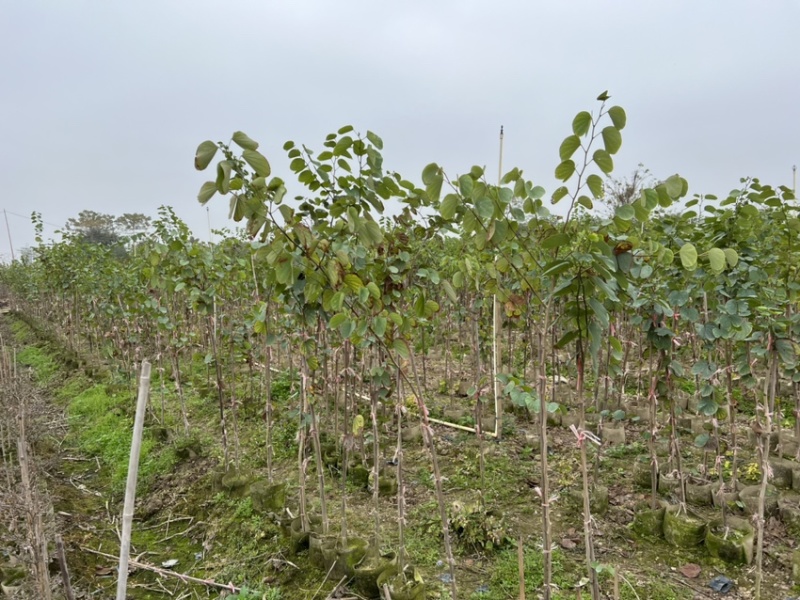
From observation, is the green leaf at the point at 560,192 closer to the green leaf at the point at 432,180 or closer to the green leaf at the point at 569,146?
the green leaf at the point at 569,146

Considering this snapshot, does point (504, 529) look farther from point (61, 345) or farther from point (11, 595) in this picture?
point (61, 345)

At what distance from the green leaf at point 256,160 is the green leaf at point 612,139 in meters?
1.03

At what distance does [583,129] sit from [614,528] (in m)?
2.89

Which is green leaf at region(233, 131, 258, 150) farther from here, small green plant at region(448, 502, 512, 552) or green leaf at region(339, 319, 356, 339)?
small green plant at region(448, 502, 512, 552)

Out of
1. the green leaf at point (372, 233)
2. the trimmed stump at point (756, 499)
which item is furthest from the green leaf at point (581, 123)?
the trimmed stump at point (756, 499)

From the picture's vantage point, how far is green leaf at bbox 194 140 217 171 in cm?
152

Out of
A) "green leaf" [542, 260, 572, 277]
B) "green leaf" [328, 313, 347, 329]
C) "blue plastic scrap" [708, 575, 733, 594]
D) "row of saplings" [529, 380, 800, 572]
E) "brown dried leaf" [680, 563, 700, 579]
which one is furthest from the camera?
"row of saplings" [529, 380, 800, 572]

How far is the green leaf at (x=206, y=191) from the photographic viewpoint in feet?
5.09

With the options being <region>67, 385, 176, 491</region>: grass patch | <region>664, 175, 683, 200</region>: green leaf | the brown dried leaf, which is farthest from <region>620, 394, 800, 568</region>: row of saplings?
<region>67, 385, 176, 491</region>: grass patch

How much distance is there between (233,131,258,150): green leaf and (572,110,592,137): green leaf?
0.97 metres

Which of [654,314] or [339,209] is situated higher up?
[339,209]

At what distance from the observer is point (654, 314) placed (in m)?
2.87

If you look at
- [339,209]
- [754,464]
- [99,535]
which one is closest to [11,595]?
[99,535]

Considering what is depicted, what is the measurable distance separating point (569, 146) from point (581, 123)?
68 millimetres
